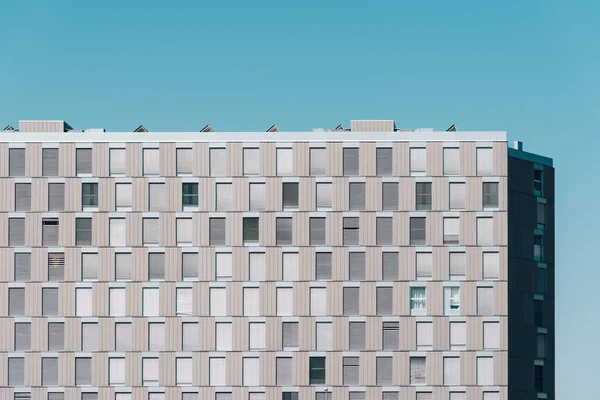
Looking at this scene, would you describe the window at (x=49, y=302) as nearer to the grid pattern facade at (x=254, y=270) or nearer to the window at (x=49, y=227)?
the grid pattern facade at (x=254, y=270)

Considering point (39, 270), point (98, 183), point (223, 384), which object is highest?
point (98, 183)

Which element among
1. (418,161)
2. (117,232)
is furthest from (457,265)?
(117,232)

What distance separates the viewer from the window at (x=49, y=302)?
3856 inches

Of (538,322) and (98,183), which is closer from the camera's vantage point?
(98,183)

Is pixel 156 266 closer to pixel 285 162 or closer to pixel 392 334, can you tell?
pixel 285 162

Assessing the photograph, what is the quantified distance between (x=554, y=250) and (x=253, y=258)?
2494cm

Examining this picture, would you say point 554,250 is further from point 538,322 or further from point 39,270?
point 39,270

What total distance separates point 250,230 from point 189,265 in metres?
4.86

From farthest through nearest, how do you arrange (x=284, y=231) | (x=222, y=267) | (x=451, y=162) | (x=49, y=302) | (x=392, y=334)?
1. (x=451, y=162)
2. (x=284, y=231)
3. (x=222, y=267)
4. (x=49, y=302)
5. (x=392, y=334)

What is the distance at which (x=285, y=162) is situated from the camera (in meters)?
98.9

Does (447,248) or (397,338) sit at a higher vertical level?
(447,248)

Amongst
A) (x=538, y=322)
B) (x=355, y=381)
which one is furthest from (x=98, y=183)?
(x=538, y=322)

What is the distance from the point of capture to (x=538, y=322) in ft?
348

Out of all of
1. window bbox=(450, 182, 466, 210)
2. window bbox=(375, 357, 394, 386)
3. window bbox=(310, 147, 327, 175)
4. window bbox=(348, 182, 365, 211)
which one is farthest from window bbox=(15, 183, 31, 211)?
window bbox=(450, 182, 466, 210)
